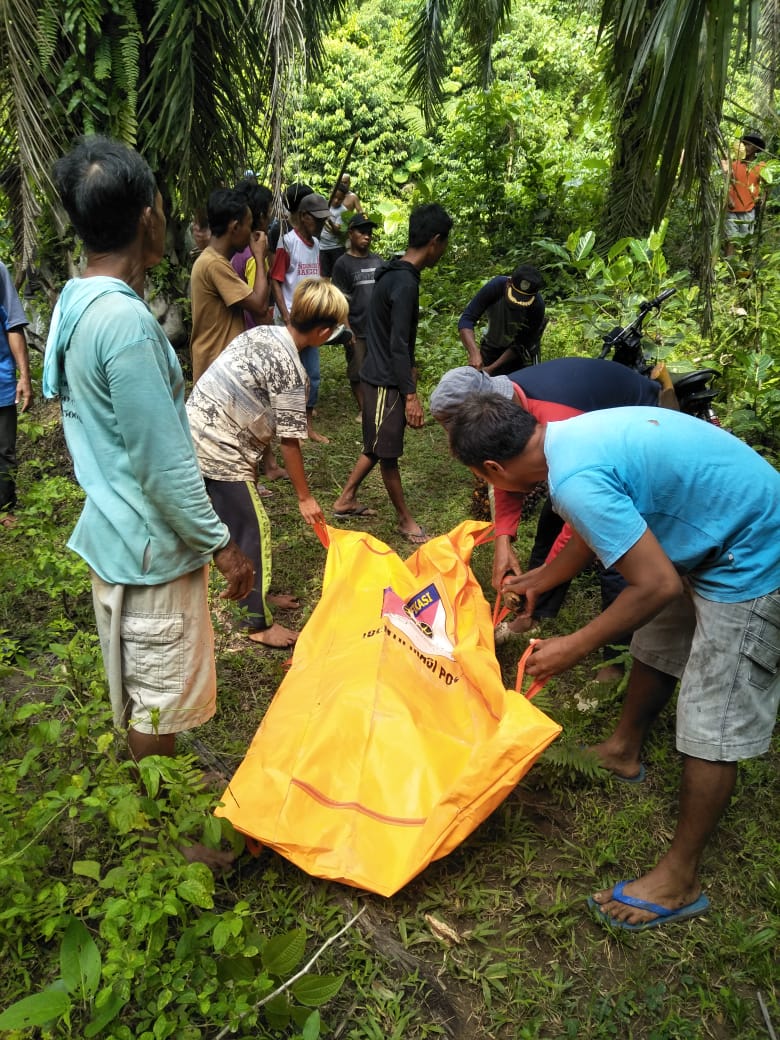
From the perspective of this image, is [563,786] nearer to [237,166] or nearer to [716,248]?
[716,248]

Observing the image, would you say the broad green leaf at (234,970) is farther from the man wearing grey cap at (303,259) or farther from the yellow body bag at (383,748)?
the man wearing grey cap at (303,259)

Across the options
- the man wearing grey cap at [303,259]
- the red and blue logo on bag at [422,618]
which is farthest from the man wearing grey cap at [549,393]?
the man wearing grey cap at [303,259]

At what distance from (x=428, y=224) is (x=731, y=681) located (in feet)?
9.22

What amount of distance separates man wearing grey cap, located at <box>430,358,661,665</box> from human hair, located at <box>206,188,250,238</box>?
68.5 inches

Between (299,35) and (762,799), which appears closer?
(762,799)

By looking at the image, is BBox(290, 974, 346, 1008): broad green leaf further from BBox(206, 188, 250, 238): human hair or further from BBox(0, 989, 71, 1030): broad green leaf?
BBox(206, 188, 250, 238): human hair

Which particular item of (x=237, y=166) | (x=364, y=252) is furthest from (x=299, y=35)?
(x=364, y=252)

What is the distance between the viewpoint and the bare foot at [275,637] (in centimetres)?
329

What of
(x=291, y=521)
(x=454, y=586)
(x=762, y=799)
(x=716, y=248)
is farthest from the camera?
(x=716, y=248)

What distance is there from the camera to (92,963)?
1.42m

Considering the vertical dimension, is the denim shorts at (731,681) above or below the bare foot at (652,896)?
above

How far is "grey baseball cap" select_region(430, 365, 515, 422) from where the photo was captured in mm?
2701

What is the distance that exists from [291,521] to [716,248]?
3.36 metres

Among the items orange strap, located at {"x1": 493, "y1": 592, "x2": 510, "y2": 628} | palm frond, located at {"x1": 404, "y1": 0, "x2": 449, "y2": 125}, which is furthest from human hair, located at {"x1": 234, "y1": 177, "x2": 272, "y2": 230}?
palm frond, located at {"x1": 404, "y1": 0, "x2": 449, "y2": 125}
